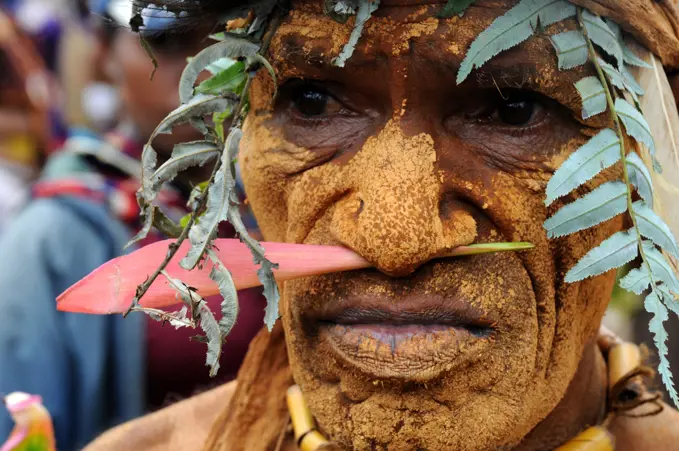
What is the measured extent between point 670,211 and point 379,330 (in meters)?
0.62

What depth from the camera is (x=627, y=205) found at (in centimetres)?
173

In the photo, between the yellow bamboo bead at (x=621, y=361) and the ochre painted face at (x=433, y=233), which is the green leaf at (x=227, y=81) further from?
the yellow bamboo bead at (x=621, y=361)

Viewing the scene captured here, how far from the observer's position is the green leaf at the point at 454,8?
1768mm

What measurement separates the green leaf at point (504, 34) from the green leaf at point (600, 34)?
92mm

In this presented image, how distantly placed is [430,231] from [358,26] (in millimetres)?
426

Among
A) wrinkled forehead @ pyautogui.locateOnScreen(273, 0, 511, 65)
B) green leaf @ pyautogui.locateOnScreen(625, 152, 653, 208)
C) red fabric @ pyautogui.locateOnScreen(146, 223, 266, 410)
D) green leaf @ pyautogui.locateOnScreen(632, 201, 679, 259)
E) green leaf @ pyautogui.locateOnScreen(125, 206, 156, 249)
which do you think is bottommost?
red fabric @ pyautogui.locateOnScreen(146, 223, 266, 410)

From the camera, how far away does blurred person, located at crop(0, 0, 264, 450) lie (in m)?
3.68

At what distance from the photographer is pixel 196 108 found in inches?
75.0

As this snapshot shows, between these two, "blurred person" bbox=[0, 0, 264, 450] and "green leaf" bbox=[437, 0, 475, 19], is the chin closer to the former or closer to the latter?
"green leaf" bbox=[437, 0, 475, 19]

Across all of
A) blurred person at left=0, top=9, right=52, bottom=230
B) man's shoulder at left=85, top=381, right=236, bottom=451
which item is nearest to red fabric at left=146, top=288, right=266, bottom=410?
man's shoulder at left=85, top=381, right=236, bottom=451

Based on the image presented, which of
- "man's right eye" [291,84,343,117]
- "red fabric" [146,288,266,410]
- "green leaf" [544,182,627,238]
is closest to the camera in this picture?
"green leaf" [544,182,627,238]

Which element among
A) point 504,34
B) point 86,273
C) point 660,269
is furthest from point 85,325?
point 660,269

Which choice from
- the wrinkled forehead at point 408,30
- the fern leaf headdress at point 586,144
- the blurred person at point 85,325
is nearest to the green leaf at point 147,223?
the fern leaf headdress at point 586,144

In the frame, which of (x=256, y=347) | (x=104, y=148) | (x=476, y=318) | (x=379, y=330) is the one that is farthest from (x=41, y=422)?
(x=104, y=148)
